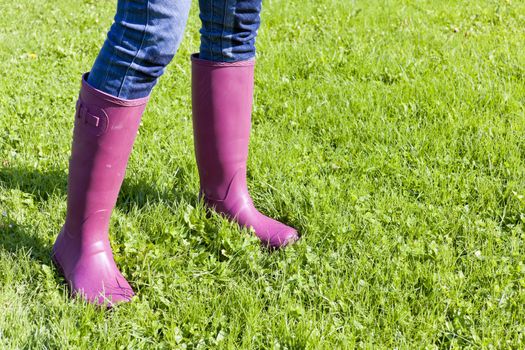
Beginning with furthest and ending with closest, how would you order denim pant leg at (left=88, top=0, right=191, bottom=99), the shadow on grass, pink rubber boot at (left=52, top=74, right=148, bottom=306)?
1. the shadow on grass
2. pink rubber boot at (left=52, top=74, right=148, bottom=306)
3. denim pant leg at (left=88, top=0, right=191, bottom=99)

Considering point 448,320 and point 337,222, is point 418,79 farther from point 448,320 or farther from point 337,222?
point 448,320

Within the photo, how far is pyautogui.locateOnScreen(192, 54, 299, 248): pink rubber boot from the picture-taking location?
2.29m

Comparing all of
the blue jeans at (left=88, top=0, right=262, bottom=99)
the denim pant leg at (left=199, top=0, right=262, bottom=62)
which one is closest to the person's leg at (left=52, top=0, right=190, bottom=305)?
the blue jeans at (left=88, top=0, right=262, bottom=99)

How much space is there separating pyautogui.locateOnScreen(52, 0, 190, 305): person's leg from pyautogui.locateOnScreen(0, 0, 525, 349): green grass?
10 centimetres

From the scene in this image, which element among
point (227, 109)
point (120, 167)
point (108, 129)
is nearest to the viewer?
point (108, 129)

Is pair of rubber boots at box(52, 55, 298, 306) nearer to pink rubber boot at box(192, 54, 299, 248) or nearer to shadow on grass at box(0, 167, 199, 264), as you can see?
pink rubber boot at box(192, 54, 299, 248)

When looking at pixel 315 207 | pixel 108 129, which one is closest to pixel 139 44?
pixel 108 129

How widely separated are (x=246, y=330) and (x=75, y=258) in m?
0.64

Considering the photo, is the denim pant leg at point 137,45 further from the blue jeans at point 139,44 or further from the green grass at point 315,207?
the green grass at point 315,207

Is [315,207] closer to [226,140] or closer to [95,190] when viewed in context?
[226,140]

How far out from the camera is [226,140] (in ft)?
7.77

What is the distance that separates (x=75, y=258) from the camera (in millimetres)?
2131

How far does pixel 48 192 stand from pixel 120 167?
2.55 ft

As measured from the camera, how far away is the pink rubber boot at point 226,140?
90.1 inches
